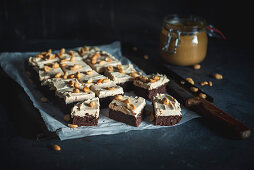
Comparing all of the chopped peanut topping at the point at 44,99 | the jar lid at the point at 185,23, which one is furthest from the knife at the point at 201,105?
the chopped peanut topping at the point at 44,99

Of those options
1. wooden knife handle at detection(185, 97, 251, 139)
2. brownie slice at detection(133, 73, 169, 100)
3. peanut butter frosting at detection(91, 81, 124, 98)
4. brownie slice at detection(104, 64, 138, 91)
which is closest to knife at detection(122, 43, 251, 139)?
wooden knife handle at detection(185, 97, 251, 139)

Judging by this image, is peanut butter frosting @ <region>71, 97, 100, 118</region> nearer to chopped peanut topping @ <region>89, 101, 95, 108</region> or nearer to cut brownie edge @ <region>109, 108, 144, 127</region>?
chopped peanut topping @ <region>89, 101, 95, 108</region>

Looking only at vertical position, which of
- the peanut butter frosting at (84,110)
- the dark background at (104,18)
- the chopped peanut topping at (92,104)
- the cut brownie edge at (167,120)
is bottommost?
the cut brownie edge at (167,120)

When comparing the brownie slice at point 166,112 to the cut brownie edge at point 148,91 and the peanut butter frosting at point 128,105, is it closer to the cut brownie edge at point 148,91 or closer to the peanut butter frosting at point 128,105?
the peanut butter frosting at point 128,105

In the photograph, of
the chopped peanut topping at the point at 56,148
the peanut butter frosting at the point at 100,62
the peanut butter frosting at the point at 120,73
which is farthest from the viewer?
the peanut butter frosting at the point at 100,62

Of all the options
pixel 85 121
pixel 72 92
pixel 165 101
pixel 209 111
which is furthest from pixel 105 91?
pixel 209 111

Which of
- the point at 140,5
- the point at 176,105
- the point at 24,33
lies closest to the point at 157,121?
the point at 176,105
